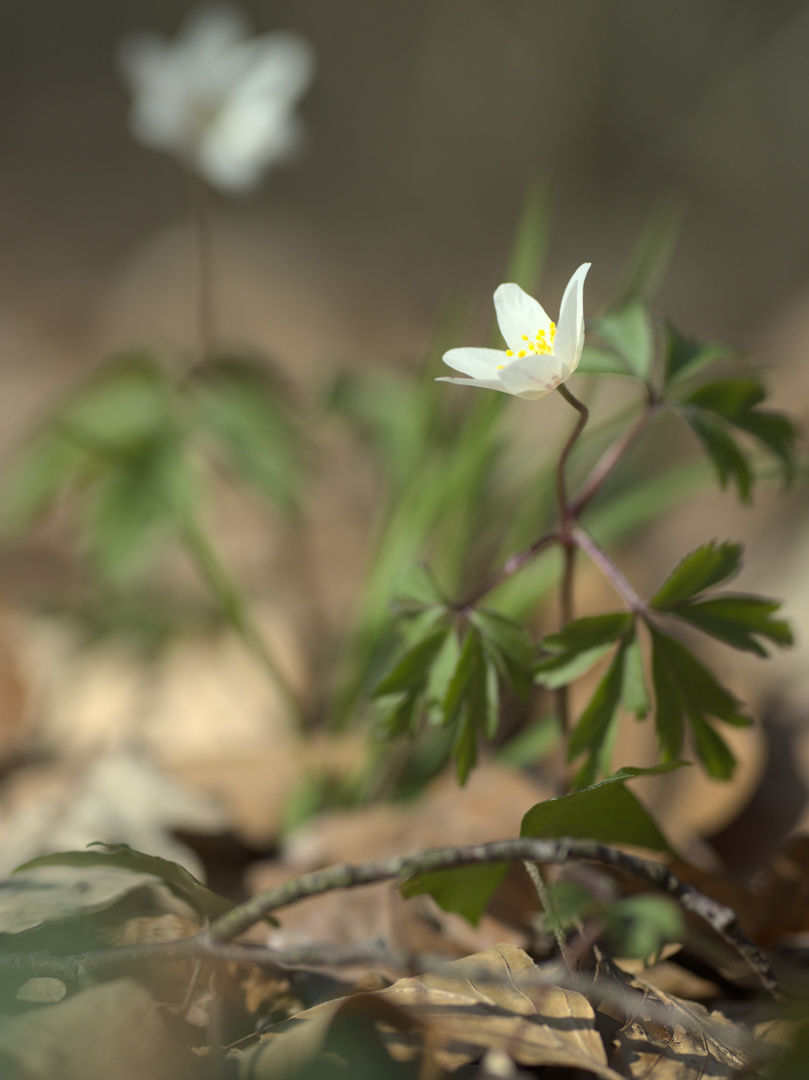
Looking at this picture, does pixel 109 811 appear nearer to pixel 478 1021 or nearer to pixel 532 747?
pixel 532 747

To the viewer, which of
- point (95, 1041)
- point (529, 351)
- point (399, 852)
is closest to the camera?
point (95, 1041)

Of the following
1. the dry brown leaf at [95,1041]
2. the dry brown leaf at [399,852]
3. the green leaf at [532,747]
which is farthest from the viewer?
the green leaf at [532,747]

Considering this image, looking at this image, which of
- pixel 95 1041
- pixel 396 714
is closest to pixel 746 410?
pixel 396 714

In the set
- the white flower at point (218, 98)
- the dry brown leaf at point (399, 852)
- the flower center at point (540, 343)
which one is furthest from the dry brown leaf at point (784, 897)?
the white flower at point (218, 98)

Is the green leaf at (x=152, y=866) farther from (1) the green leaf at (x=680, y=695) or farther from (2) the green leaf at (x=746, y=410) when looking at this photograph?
(2) the green leaf at (x=746, y=410)

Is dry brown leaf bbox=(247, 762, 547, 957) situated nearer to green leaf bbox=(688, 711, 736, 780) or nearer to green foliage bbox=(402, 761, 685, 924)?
green foliage bbox=(402, 761, 685, 924)

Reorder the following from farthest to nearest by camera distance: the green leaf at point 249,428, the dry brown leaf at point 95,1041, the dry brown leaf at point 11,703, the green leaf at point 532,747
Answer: the green leaf at point 249,428 < the dry brown leaf at point 11,703 < the green leaf at point 532,747 < the dry brown leaf at point 95,1041

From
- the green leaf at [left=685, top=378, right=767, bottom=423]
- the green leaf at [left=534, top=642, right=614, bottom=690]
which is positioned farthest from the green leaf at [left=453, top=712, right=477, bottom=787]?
the green leaf at [left=685, top=378, right=767, bottom=423]
